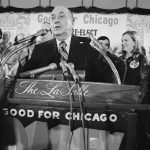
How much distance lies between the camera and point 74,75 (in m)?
1.23

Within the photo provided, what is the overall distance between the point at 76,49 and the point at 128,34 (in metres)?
0.24

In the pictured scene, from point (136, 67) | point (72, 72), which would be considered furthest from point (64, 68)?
point (136, 67)

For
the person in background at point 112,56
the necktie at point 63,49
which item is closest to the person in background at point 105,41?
the person in background at point 112,56

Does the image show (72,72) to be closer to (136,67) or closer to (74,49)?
(74,49)

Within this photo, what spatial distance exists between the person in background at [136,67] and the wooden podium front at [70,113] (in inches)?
1.6

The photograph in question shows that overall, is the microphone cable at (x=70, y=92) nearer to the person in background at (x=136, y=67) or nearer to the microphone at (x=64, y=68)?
the microphone at (x=64, y=68)

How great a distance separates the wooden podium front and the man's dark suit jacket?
2.0 inches

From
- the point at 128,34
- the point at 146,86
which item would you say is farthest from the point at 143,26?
the point at 146,86

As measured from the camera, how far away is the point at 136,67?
4.04ft

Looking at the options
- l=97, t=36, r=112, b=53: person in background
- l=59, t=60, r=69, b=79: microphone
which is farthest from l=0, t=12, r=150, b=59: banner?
l=59, t=60, r=69, b=79: microphone

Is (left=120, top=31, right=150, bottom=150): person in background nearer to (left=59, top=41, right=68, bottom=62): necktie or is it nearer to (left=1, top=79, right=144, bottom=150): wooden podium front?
(left=1, top=79, right=144, bottom=150): wooden podium front

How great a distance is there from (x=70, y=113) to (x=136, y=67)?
0.35 m

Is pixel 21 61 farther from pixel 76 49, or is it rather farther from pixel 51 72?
pixel 76 49

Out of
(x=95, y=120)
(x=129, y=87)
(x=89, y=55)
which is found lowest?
(x=95, y=120)
